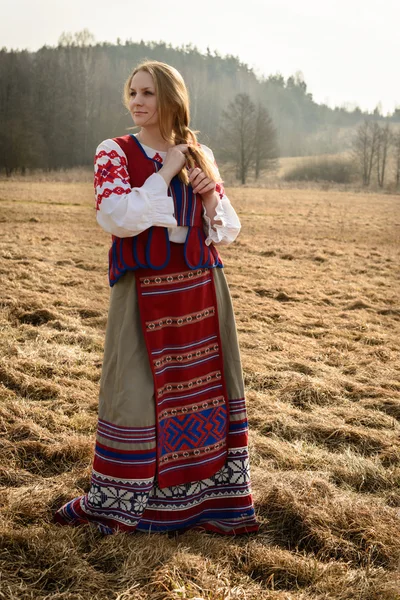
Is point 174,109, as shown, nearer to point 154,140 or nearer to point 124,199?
point 154,140

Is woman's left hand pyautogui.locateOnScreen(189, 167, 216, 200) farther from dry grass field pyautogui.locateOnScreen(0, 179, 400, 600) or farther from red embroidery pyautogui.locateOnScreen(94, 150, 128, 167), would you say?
dry grass field pyautogui.locateOnScreen(0, 179, 400, 600)

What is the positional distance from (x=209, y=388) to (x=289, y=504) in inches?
27.3

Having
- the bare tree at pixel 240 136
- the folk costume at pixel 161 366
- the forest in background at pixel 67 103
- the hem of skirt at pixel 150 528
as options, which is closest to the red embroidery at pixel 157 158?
the folk costume at pixel 161 366

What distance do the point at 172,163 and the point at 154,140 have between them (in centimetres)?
20

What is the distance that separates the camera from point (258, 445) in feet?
10.6

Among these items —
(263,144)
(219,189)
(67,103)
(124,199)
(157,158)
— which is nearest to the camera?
(124,199)

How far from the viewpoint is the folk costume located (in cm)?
212

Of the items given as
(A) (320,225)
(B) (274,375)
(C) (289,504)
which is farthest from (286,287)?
(A) (320,225)

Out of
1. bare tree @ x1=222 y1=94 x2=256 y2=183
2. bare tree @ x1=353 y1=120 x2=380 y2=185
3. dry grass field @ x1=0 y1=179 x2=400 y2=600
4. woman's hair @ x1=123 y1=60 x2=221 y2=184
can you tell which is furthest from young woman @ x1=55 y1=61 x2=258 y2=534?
bare tree @ x1=353 y1=120 x2=380 y2=185

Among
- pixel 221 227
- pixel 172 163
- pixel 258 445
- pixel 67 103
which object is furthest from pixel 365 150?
pixel 172 163

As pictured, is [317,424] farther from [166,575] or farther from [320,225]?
[320,225]

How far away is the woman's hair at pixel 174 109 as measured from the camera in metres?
2.15

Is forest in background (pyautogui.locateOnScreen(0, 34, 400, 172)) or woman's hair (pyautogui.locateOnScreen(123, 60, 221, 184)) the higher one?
forest in background (pyautogui.locateOnScreen(0, 34, 400, 172))

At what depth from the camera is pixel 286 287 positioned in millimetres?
7762
